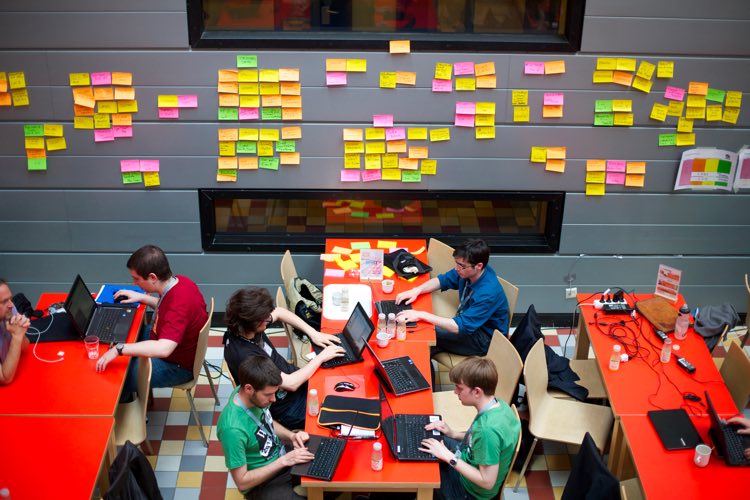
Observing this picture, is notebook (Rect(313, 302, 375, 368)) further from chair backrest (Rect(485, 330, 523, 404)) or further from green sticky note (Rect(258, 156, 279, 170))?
green sticky note (Rect(258, 156, 279, 170))

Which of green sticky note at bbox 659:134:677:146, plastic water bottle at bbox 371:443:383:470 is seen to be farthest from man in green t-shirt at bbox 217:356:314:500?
green sticky note at bbox 659:134:677:146

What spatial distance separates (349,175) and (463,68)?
1248 mm

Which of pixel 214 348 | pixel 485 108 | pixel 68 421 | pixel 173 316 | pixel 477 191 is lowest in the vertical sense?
pixel 214 348

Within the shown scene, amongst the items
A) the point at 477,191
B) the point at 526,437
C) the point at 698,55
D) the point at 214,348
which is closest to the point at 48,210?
the point at 214,348

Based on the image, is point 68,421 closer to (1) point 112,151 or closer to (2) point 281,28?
(1) point 112,151

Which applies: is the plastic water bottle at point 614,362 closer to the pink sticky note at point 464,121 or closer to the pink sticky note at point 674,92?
the pink sticky note at point 464,121

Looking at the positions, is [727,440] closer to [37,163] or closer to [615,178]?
[615,178]

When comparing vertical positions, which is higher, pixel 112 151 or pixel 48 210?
pixel 112 151

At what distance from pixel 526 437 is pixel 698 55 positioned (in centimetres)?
328

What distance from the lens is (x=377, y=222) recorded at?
21.6 ft

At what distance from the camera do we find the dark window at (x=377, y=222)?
647cm

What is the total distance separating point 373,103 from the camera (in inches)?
236

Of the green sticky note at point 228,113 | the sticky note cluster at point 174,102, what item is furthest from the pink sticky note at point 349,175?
the sticky note cluster at point 174,102

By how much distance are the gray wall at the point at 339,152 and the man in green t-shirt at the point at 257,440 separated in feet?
8.31
